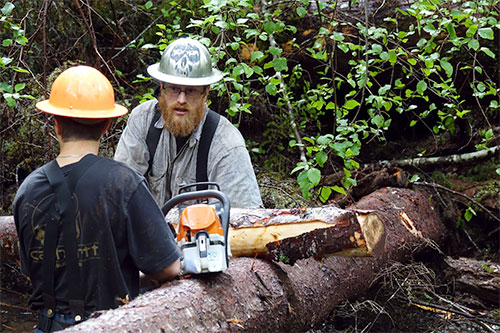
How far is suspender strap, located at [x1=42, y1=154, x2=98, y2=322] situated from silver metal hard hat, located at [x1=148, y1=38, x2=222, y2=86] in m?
1.77

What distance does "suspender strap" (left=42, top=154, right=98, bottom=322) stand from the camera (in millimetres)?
2439

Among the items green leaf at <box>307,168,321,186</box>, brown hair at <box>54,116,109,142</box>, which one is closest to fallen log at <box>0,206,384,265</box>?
green leaf at <box>307,168,321,186</box>

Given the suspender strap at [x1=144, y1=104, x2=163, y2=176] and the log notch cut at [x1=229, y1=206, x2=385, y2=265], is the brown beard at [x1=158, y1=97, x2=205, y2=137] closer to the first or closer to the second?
the suspender strap at [x1=144, y1=104, x2=163, y2=176]

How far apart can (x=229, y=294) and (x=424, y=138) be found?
509 cm

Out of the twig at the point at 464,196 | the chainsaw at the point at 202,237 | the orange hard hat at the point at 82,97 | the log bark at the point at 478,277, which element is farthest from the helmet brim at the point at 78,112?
the twig at the point at 464,196

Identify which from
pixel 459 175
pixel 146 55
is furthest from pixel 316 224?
pixel 146 55

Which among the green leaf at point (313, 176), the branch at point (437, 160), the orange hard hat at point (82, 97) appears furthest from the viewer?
the branch at point (437, 160)

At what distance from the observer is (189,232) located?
2.81 metres

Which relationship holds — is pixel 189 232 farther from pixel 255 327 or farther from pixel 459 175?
pixel 459 175

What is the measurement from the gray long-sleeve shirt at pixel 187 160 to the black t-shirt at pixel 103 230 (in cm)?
170

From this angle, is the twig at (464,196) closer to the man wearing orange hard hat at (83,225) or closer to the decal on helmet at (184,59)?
the decal on helmet at (184,59)

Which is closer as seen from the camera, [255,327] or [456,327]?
[255,327]

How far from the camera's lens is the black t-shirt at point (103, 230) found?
244 cm

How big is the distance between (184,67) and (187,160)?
2.34 feet
